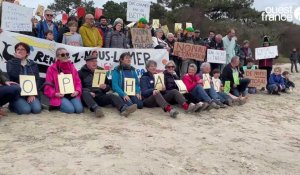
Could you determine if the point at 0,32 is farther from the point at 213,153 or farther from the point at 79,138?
the point at 213,153

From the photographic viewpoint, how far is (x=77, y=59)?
30.5ft

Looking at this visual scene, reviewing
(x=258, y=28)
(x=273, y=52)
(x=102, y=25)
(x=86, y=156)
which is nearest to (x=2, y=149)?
(x=86, y=156)

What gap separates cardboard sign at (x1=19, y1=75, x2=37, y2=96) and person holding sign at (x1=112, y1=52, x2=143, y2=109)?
63.0 inches

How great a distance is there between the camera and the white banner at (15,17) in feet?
27.1

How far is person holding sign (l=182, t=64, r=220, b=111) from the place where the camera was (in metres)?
8.98

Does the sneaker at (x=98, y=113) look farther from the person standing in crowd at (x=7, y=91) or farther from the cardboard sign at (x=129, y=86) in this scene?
the person standing in crowd at (x=7, y=91)

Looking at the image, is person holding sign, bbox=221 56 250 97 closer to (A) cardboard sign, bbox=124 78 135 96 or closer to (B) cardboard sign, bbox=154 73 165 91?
(B) cardboard sign, bbox=154 73 165 91

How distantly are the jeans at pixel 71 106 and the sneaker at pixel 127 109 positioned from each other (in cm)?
78

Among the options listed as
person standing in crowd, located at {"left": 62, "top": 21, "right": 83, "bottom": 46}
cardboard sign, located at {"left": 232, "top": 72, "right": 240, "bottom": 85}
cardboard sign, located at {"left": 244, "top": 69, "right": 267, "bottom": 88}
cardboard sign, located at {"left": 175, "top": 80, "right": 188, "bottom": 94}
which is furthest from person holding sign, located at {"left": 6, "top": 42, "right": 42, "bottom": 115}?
cardboard sign, located at {"left": 244, "top": 69, "right": 267, "bottom": 88}

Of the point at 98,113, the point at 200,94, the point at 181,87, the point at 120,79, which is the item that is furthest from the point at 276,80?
the point at 98,113

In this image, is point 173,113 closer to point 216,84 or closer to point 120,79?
point 120,79

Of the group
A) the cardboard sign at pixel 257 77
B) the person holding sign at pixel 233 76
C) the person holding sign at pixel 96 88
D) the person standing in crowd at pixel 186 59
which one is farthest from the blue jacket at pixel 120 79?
the cardboard sign at pixel 257 77

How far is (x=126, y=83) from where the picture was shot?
27.1ft

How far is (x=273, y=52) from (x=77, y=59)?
7.19 meters
